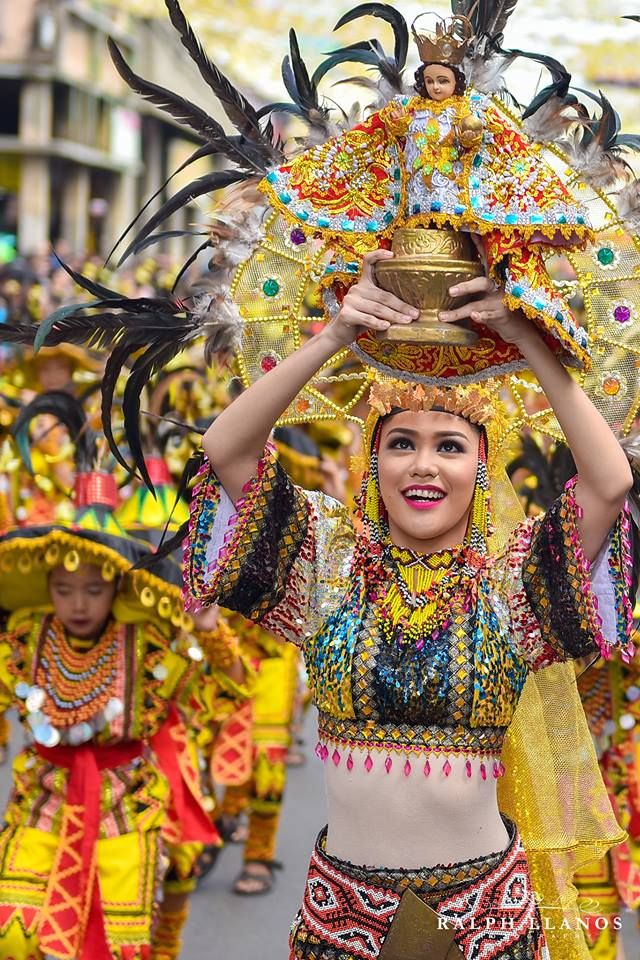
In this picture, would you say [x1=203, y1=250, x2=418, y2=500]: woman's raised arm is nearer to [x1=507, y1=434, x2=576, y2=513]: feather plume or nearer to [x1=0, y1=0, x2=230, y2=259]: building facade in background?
[x1=507, y1=434, x2=576, y2=513]: feather plume

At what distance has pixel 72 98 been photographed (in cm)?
3278

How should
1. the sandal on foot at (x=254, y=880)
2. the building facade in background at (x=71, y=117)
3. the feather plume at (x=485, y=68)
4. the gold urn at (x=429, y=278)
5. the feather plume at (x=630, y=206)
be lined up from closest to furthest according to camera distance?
the gold urn at (x=429, y=278)
the feather plume at (x=485, y=68)
the feather plume at (x=630, y=206)
the sandal on foot at (x=254, y=880)
the building facade in background at (x=71, y=117)

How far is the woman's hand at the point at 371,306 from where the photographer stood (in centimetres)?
290

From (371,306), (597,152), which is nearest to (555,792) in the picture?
(371,306)

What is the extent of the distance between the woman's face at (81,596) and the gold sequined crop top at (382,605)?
1.60 m

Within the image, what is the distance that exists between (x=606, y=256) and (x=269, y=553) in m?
1.03

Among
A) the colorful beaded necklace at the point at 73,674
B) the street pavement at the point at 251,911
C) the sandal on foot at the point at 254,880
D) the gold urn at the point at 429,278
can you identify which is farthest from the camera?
the sandal on foot at the point at 254,880

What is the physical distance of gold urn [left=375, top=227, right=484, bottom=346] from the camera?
2871 mm

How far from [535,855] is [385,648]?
32.4 inches

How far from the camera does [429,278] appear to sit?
2.87 metres

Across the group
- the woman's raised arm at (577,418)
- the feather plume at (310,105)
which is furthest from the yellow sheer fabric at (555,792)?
the feather plume at (310,105)

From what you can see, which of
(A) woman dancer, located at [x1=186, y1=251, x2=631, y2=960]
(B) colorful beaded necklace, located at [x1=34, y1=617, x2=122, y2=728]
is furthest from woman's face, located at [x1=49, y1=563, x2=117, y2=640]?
(A) woman dancer, located at [x1=186, y1=251, x2=631, y2=960]

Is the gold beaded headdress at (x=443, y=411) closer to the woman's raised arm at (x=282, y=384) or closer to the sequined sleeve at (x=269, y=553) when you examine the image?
the sequined sleeve at (x=269, y=553)

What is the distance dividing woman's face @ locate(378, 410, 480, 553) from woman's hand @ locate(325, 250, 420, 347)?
0.41m
